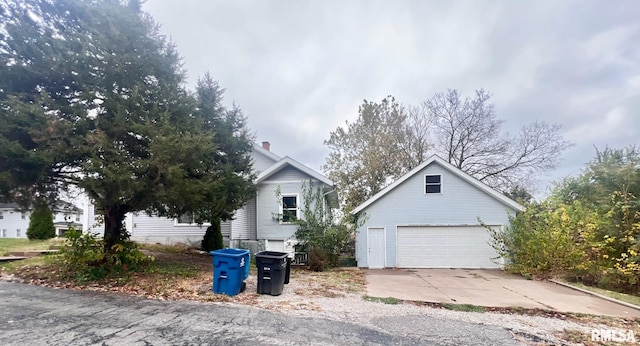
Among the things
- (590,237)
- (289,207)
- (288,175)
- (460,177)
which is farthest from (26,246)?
(590,237)

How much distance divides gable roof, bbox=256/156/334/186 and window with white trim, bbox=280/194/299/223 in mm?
1298

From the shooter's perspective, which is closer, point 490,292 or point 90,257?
point 90,257

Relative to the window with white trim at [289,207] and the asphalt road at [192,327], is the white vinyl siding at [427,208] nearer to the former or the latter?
the window with white trim at [289,207]

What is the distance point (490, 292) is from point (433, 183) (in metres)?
6.57

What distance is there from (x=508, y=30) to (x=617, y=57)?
492cm

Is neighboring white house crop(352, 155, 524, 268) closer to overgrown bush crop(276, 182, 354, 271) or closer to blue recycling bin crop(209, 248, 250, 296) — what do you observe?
overgrown bush crop(276, 182, 354, 271)

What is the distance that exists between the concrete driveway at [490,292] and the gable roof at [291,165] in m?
5.26

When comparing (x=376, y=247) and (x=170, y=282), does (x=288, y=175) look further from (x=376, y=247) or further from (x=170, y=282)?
(x=170, y=282)

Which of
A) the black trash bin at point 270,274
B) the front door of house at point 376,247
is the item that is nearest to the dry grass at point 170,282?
the black trash bin at point 270,274

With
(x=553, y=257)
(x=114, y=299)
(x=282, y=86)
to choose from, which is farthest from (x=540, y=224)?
(x=114, y=299)

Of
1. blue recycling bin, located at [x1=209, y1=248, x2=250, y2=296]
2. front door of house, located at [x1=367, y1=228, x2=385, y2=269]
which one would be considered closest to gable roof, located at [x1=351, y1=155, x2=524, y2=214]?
front door of house, located at [x1=367, y1=228, x2=385, y2=269]

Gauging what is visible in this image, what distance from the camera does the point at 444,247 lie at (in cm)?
1438

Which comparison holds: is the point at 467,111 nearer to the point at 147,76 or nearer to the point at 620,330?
the point at 620,330

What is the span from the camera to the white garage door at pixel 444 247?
1416 centimetres
